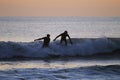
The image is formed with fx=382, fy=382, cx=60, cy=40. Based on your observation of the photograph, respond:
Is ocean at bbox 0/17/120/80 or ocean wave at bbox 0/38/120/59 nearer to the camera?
ocean at bbox 0/17/120/80

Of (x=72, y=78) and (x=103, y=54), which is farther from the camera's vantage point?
(x=103, y=54)

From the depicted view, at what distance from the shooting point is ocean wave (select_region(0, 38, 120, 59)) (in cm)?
2688

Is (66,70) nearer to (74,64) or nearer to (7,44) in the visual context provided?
(74,64)

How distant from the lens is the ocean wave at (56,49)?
88.2 feet

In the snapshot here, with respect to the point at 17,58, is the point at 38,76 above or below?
below

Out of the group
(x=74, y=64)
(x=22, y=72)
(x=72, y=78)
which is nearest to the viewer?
(x=72, y=78)

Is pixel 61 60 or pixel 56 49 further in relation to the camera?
pixel 56 49

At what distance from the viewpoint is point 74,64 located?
22422 mm

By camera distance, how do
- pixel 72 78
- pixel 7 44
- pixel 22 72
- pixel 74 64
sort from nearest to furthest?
pixel 72 78 → pixel 22 72 → pixel 74 64 → pixel 7 44

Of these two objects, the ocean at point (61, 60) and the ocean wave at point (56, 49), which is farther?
the ocean wave at point (56, 49)

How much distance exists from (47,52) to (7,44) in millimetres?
3029

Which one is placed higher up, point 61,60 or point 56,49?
point 56,49

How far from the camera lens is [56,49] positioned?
2808 cm

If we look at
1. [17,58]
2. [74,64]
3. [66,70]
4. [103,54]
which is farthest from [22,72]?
[103,54]
